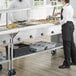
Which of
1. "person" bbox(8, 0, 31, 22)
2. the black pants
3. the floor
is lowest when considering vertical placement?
the floor

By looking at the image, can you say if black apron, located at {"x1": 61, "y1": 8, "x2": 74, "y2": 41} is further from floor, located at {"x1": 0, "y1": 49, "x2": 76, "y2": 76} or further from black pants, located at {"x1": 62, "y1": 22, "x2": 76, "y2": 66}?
floor, located at {"x1": 0, "y1": 49, "x2": 76, "y2": 76}

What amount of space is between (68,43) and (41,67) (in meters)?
0.70

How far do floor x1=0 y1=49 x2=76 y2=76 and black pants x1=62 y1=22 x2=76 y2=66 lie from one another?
20 centimetres

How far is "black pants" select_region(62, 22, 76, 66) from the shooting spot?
13.7 ft

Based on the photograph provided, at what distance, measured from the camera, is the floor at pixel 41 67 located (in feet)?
13.5

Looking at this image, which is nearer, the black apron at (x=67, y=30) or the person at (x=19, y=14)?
the black apron at (x=67, y=30)

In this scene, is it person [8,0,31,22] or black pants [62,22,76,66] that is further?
person [8,0,31,22]

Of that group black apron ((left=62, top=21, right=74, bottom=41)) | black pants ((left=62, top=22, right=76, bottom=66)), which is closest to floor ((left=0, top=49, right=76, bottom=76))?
black pants ((left=62, top=22, right=76, bottom=66))

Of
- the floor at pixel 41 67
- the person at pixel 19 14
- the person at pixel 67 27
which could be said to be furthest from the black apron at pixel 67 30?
the person at pixel 19 14

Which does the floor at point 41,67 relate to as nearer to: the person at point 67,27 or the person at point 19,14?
the person at point 67,27

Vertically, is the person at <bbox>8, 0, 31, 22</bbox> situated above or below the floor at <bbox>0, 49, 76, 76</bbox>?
above

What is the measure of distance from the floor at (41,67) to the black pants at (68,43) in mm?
196

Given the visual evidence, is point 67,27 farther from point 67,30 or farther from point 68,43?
point 68,43

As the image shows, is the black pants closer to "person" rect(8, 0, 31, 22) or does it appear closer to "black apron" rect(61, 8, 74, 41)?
"black apron" rect(61, 8, 74, 41)
